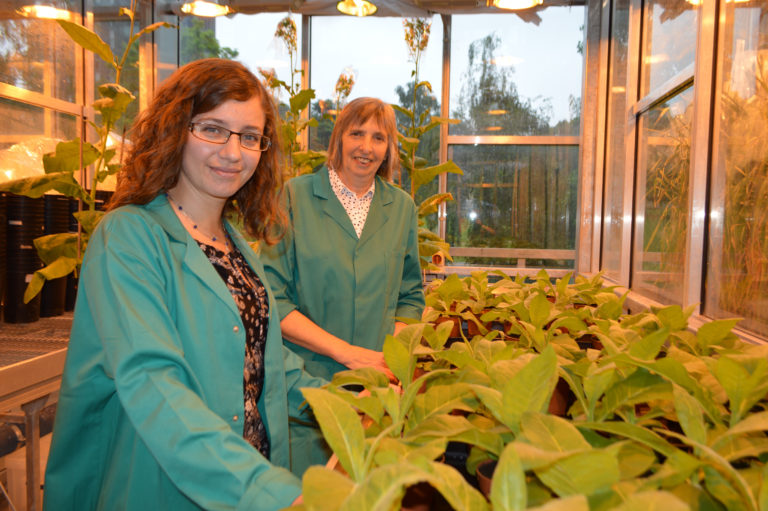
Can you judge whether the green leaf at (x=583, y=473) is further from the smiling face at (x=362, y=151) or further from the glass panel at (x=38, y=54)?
the glass panel at (x=38, y=54)

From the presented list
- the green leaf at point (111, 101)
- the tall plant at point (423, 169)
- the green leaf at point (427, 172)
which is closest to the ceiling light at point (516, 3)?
the tall plant at point (423, 169)

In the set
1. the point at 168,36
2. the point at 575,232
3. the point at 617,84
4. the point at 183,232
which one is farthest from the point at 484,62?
the point at 183,232

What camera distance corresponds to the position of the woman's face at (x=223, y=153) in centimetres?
111

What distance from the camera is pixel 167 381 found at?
80 centimetres

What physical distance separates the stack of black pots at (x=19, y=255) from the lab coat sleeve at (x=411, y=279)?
1535 mm

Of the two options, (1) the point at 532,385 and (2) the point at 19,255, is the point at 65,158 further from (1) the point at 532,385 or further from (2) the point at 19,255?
(1) the point at 532,385

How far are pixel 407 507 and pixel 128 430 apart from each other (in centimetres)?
67

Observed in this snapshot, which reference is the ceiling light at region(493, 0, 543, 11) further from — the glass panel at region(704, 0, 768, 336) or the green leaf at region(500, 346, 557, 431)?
the green leaf at region(500, 346, 557, 431)

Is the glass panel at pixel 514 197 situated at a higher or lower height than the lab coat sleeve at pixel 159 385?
higher

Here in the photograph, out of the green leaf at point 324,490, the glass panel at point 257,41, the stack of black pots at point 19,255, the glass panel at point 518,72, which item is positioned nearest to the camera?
the green leaf at point 324,490

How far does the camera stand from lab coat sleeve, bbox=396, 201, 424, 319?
1.92 meters

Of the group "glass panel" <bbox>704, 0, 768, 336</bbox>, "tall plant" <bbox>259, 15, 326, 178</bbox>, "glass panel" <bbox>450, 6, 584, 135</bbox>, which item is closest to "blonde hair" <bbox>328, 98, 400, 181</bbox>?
"glass panel" <bbox>704, 0, 768, 336</bbox>

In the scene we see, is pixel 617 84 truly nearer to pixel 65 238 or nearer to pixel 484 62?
pixel 484 62

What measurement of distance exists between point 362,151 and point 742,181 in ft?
4.14
